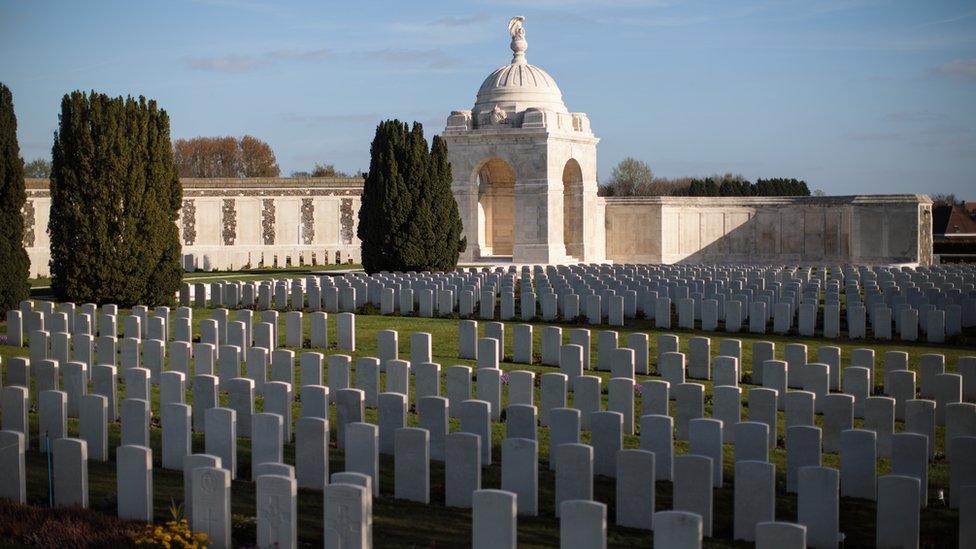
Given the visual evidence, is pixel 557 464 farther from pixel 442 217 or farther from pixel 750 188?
pixel 750 188

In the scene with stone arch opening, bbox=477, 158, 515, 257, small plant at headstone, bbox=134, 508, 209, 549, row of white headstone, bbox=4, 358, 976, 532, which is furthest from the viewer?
stone arch opening, bbox=477, 158, 515, 257

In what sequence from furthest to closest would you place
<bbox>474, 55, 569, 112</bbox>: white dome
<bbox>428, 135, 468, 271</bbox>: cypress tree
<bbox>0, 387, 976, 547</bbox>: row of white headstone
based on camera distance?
<bbox>474, 55, 569, 112</bbox>: white dome → <bbox>428, 135, 468, 271</bbox>: cypress tree → <bbox>0, 387, 976, 547</bbox>: row of white headstone

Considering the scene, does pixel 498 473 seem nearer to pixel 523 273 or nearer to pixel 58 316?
pixel 58 316

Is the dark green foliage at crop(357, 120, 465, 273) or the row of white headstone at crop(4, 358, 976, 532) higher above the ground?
the dark green foliage at crop(357, 120, 465, 273)

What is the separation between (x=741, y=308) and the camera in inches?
833

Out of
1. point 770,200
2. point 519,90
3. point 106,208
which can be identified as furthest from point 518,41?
point 106,208

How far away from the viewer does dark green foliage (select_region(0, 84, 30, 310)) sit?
70.0 ft

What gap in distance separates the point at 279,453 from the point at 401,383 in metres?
3.26

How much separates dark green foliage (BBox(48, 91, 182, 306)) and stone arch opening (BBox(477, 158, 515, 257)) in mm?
23751

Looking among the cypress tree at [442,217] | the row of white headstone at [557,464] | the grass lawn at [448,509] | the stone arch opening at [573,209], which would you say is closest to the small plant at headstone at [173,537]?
the row of white headstone at [557,464]

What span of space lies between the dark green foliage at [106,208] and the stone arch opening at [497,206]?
23.8 m

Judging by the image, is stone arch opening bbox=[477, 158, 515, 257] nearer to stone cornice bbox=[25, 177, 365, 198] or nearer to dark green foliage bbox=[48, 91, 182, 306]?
stone cornice bbox=[25, 177, 365, 198]

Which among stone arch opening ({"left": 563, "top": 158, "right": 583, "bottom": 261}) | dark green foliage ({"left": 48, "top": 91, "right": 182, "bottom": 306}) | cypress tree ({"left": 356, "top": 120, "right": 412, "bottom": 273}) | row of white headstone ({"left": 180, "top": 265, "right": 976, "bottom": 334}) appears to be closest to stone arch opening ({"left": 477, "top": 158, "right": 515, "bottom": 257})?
stone arch opening ({"left": 563, "top": 158, "right": 583, "bottom": 261})

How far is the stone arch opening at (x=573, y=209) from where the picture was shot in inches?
1699
